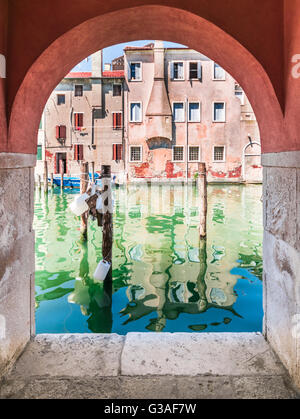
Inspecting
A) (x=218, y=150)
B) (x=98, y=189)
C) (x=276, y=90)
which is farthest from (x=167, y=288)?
(x=218, y=150)

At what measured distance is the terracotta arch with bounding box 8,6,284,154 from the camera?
98.3 inches

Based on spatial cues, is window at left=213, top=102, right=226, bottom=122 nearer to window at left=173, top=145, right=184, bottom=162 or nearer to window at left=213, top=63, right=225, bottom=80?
window at left=213, top=63, right=225, bottom=80

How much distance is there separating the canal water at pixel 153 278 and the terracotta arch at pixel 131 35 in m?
2.84

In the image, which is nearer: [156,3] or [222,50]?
[156,3]

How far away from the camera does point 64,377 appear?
2.27m

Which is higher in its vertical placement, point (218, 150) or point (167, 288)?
point (218, 150)

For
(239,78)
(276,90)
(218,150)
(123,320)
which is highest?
(218,150)

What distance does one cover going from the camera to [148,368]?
2367 millimetres

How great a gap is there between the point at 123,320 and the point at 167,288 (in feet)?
4.02

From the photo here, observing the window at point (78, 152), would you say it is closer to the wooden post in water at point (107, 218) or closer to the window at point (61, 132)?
the window at point (61, 132)

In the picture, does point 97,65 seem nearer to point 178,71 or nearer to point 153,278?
point 178,71

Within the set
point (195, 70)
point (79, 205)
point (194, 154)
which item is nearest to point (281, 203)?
point (79, 205)

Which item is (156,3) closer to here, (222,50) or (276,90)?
(222,50)

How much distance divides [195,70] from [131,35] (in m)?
23.4
